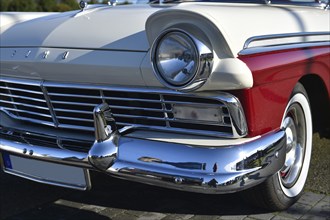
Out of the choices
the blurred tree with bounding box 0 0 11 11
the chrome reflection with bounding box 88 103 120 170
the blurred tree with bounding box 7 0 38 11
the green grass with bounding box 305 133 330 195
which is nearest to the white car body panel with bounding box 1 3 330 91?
the chrome reflection with bounding box 88 103 120 170

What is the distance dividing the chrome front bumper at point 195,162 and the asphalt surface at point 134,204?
65cm

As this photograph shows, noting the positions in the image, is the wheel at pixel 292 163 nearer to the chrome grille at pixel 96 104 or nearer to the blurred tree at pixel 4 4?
the chrome grille at pixel 96 104

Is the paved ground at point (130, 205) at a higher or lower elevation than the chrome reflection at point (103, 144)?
lower

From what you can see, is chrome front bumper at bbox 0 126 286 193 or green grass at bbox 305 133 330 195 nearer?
chrome front bumper at bbox 0 126 286 193

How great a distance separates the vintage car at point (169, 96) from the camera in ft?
7.07

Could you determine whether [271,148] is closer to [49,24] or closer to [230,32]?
[230,32]

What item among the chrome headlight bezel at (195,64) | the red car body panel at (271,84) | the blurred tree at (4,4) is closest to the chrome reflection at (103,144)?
the chrome headlight bezel at (195,64)

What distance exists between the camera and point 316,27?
2943 mm

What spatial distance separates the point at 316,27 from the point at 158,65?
126 cm

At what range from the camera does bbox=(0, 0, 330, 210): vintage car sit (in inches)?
84.9

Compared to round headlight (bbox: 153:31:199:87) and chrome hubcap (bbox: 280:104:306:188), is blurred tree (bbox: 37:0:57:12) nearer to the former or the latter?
chrome hubcap (bbox: 280:104:306:188)

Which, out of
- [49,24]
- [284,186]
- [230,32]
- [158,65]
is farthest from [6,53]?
[284,186]

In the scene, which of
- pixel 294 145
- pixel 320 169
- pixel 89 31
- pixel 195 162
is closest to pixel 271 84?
pixel 195 162

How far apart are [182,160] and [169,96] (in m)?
0.33
